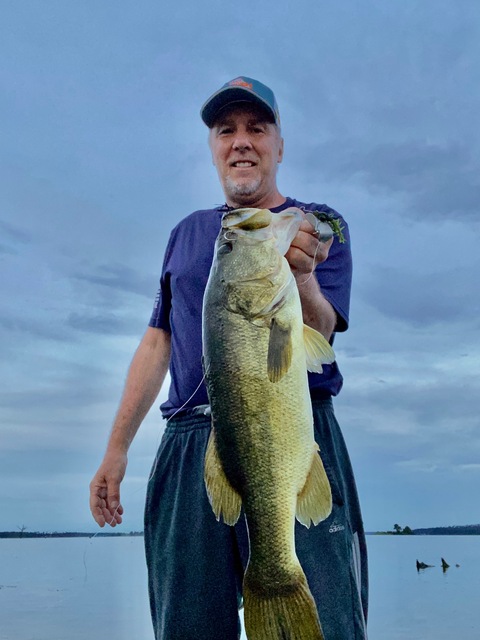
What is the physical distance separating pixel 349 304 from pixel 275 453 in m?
1.22

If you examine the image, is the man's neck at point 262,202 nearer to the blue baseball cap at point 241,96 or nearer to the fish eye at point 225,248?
the blue baseball cap at point 241,96

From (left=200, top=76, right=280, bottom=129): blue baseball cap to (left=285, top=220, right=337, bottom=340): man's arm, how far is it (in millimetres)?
1530

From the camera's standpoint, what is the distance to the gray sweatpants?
3.67m

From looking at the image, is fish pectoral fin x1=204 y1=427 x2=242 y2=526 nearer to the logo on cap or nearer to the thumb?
the thumb

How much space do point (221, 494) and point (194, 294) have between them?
1.47 metres

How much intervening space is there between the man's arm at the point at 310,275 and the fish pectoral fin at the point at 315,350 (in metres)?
0.26

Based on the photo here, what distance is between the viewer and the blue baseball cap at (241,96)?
4.50m

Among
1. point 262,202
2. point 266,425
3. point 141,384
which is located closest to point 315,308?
point 266,425

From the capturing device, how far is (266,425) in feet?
10.0

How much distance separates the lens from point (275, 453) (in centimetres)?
308

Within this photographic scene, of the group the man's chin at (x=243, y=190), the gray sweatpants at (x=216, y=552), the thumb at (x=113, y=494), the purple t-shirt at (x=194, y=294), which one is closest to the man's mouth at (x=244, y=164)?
the man's chin at (x=243, y=190)

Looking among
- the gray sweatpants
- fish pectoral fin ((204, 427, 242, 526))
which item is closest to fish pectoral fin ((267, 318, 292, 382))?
fish pectoral fin ((204, 427, 242, 526))

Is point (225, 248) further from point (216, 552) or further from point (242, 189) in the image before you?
point (216, 552)

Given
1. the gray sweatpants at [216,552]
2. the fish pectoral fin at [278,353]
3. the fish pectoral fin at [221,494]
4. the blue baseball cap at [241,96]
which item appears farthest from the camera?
the blue baseball cap at [241,96]
